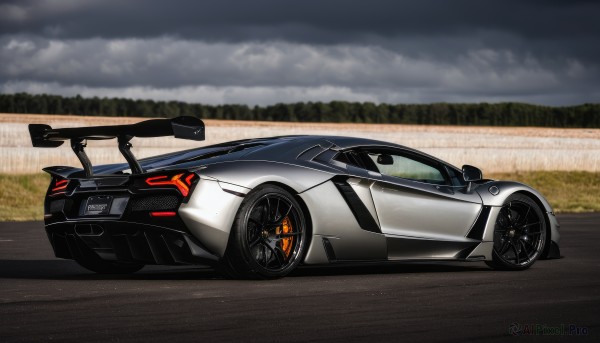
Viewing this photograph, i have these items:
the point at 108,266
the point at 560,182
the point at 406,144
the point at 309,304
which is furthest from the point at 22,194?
the point at 309,304

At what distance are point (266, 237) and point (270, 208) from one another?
0.23 metres

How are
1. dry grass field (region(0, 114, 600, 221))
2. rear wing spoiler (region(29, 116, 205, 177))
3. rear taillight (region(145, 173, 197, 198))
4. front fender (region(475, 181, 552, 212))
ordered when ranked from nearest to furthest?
rear wing spoiler (region(29, 116, 205, 177))
rear taillight (region(145, 173, 197, 198))
front fender (region(475, 181, 552, 212))
dry grass field (region(0, 114, 600, 221))


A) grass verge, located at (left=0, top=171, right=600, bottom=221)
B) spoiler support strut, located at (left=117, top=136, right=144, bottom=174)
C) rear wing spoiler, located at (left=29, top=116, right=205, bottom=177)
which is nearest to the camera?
rear wing spoiler, located at (left=29, top=116, right=205, bottom=177)

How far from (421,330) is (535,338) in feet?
2.08

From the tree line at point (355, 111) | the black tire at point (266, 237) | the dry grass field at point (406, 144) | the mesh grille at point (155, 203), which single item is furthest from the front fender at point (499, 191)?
the tree line at point (355, 111)

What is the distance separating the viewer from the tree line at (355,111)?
278 feet

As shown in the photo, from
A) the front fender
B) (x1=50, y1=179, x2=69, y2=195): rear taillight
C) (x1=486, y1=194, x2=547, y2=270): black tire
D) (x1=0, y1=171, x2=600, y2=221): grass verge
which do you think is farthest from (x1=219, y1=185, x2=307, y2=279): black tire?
(x1=0, y1=171, x2=600, y2=221): grass verge

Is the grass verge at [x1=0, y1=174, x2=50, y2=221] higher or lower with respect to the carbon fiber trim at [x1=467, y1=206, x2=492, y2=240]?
lower

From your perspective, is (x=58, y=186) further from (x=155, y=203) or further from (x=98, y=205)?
(x=155, y=203)

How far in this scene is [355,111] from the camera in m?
99.5

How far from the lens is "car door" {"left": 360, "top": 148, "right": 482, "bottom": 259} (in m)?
9.41

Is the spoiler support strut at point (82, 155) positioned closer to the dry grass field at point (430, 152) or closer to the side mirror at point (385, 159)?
the side mirror at point (385, 159)

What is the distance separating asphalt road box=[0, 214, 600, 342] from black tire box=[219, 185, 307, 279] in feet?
0.51

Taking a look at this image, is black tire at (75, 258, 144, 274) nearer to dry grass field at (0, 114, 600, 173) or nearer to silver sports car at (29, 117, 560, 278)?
silver sports car at (29, 117, 560, 278)
